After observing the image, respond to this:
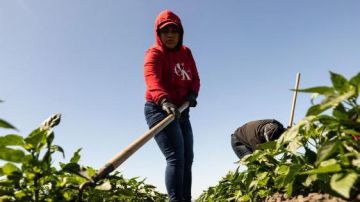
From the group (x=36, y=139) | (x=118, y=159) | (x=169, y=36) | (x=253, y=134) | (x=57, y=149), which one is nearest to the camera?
(x=36, y=139)

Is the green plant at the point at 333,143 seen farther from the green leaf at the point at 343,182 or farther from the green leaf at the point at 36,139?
the green leaf at the point at 36,139

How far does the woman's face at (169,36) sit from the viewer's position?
13.6ft

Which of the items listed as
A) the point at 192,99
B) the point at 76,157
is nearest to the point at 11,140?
the point at 76,157

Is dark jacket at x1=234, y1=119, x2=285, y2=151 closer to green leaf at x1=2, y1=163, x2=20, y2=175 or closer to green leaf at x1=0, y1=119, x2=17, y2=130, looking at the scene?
green leaf at x1=2, y1=163, x2=20, y2=175

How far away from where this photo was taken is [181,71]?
165 inches

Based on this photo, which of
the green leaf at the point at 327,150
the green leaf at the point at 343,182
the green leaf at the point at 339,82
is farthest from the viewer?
the green leaf at the point at 339,82

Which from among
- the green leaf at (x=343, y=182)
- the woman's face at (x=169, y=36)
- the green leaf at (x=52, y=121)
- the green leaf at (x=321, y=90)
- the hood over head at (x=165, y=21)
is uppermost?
the hood over head at (x=165, y=21)

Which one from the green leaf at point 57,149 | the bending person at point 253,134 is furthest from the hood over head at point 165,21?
the green leaf at point 57,149

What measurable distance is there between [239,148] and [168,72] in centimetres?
301

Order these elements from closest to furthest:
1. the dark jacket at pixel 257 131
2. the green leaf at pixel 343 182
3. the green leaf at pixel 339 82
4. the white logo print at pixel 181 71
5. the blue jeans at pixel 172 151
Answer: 1. the green leaf at pixel 343 182
2. the green leaf at pixel 339 82
3. the blue jeans at pixel 172 151
4. the white logo print at pixel 181 71
5. the dark jacket at pixel 257 131

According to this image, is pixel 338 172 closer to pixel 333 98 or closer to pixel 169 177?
pixel 333 98

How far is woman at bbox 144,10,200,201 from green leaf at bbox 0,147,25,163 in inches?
66.8

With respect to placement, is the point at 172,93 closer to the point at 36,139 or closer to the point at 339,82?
the point at 36,139

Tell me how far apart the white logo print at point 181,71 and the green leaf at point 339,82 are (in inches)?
96.7
